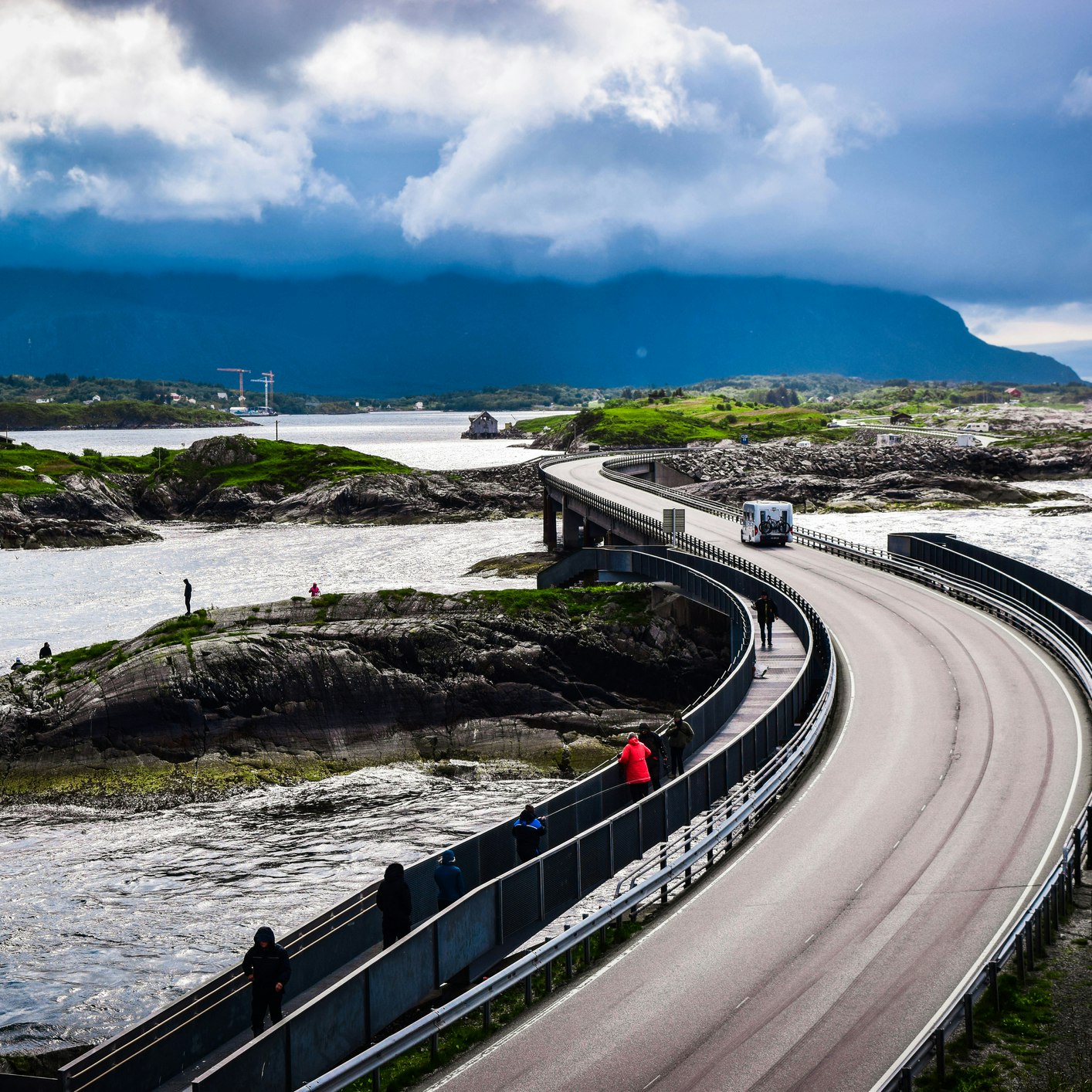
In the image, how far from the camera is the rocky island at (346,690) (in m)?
41.5

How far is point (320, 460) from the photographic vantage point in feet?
491

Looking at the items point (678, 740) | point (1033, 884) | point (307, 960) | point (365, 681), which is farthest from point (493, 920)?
point (365, 681)

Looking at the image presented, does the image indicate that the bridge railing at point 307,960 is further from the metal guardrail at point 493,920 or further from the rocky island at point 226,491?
the rocky island at point 226,491

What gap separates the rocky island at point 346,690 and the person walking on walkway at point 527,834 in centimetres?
2247

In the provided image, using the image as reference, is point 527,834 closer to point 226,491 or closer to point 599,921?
point 599,921

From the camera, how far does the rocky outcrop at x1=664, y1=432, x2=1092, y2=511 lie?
14138cm

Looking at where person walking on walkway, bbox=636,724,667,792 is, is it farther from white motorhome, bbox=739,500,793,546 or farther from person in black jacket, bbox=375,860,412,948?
white motorhome, bbox=739,500,793,546

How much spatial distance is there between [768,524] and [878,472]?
96.7m

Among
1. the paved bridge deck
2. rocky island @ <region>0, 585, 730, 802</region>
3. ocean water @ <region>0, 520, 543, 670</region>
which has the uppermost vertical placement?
the paved bridge deck

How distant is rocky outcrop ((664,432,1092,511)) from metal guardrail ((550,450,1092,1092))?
2130 inches

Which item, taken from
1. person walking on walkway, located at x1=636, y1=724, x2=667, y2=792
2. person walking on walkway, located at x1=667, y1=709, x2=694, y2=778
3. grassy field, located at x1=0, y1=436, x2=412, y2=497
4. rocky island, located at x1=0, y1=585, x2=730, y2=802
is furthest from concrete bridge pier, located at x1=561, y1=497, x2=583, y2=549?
person walking on walkway, located at x1=636, y1=724, x2=667, y2=792

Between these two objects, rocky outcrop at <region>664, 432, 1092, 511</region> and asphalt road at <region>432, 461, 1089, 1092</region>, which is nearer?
asphalt road at <region>432, 461, 1089, 1092</region>

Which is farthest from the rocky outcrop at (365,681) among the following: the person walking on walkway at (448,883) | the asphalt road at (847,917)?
the person walking on walkway at (448,883)

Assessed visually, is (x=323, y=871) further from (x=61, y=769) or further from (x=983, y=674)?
(x=983, y=674)
